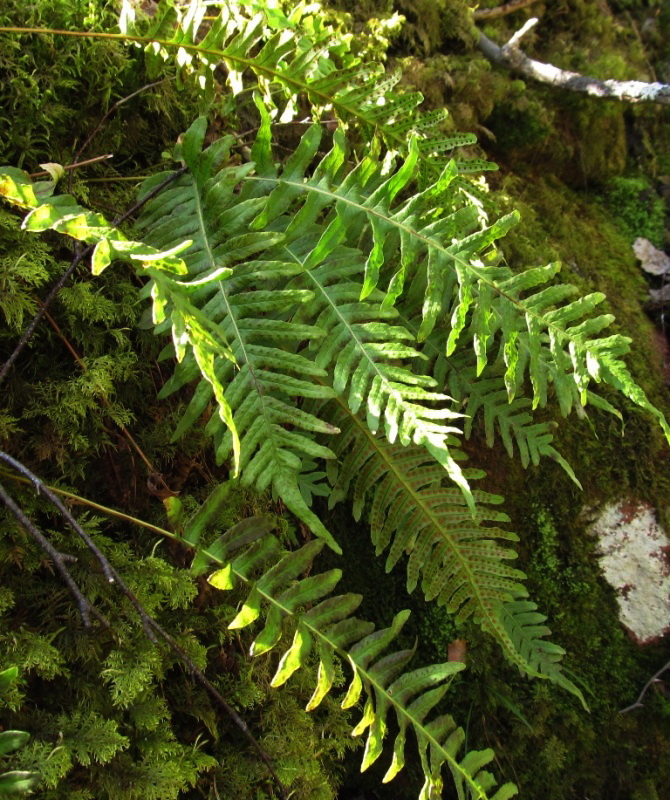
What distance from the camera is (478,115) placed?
125 inches

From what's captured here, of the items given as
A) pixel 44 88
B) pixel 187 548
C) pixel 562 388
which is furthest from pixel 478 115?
pixel 187 548

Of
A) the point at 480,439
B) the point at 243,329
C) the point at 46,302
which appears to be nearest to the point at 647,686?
the point at 480,439

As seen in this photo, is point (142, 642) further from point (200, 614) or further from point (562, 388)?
point (562, 388)

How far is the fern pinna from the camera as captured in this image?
1.68m

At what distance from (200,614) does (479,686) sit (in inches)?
44.1

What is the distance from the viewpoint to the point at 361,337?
6.00ft

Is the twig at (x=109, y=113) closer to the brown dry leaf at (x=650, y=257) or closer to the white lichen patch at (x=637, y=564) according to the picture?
the white lichen patch at (x=637, y=564)

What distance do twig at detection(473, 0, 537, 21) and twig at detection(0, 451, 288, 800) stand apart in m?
3.52

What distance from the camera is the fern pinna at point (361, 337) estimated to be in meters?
1.68

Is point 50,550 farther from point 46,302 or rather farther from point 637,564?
point 637,564

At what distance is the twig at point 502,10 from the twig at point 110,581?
3519 mm

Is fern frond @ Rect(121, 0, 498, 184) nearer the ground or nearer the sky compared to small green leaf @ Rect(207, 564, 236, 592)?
nearer the sky

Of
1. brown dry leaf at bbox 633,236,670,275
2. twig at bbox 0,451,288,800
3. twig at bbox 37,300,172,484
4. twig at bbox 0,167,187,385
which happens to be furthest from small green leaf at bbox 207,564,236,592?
brown dry leaf at bbox 633,236,670,275

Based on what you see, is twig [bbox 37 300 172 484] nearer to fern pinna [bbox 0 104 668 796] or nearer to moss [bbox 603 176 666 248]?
fern pinna [bbox 0 104 668 796]
